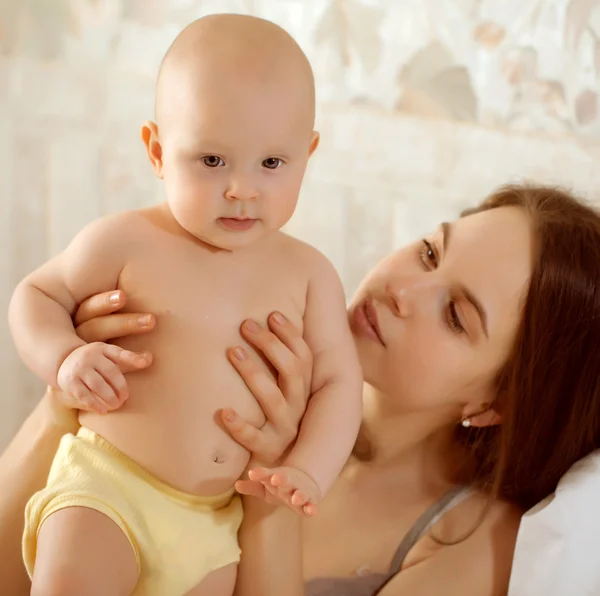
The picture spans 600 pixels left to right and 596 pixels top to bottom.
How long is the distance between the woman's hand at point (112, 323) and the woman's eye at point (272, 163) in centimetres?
22

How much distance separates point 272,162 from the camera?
877mm

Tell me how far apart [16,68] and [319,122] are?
0.68 meters

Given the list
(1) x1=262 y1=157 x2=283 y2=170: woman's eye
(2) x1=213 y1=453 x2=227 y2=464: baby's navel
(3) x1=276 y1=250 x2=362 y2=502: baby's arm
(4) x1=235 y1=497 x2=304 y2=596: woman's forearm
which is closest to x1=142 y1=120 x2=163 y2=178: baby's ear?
(1) x1=262 y1=157 x2=283 y2=170: woman's eye

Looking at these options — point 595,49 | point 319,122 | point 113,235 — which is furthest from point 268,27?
point 595,49

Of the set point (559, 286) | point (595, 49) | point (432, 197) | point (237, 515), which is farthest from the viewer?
point (432, 197)

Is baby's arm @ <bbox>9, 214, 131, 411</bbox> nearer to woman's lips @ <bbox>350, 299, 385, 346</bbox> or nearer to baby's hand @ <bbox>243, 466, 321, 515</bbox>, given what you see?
baby's hand @ <bbox>243, 466, 321, 515</bbox>

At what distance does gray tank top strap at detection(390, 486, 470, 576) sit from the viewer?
1280 mm

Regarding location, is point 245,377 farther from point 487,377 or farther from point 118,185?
point 118,185

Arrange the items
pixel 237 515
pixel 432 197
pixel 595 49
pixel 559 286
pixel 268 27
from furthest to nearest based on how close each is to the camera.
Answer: pixel 432 197 < pixel 595 49 < pixel 559 286 < pixel 237 515 < pixel 268 27

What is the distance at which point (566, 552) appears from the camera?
113cm

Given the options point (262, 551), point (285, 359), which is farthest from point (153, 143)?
point (262, 551)

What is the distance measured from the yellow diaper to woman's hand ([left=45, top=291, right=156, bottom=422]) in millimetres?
87

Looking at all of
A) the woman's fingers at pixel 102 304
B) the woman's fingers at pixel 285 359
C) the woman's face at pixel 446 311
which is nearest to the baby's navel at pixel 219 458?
the woman's fingers at pixel 285 359

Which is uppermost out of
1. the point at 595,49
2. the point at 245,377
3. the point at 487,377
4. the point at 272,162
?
the point at 595,49
